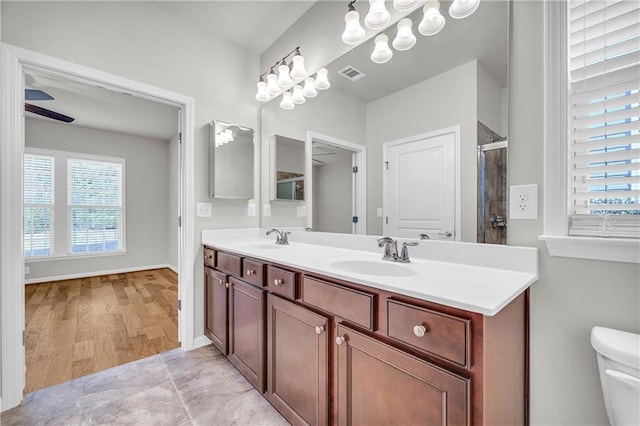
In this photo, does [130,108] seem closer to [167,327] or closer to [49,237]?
[49,237]

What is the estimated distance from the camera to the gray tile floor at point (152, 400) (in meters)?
1.39

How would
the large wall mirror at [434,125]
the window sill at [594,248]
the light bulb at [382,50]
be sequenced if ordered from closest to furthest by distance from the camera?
the window sill at [594,248]
the large wall mirror at [434,125]
the light bulb at [382,50]

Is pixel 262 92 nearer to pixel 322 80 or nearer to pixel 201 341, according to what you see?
pixel 322 80

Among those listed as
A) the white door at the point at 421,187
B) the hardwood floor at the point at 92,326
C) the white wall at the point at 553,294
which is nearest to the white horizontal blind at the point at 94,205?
the hardwood floor at the point at 92,326

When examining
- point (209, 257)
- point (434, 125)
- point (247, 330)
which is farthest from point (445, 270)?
point (209, 257)

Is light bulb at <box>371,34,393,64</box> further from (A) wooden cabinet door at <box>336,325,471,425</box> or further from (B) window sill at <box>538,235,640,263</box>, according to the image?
(A) wooden cabinet door at <box>336,325,471,425</box>

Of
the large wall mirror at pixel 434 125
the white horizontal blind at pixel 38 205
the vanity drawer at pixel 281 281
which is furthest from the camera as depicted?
the white horizontal blind at pixel 38 205

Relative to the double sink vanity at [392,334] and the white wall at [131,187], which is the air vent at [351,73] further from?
the white wall at [131,187]

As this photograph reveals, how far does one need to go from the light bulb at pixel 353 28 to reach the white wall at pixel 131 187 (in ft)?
16.3

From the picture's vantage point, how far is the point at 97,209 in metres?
4.71

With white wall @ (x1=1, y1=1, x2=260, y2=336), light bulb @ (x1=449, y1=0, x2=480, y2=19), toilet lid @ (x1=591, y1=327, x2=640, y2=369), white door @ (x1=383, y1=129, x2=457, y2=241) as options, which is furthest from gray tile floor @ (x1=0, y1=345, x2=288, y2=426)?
light bulb @ (x1=449, y1=0, x2=480, y2=19)

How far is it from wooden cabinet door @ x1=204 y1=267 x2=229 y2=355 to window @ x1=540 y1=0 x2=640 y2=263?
1.84m

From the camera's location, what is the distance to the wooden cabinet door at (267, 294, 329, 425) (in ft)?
3.64

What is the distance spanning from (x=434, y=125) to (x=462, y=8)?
0.51 m
